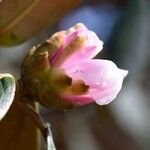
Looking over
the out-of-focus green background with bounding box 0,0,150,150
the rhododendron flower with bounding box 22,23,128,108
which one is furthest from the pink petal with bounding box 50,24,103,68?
the out-of-focus green background with bounding box 0,0,150,150

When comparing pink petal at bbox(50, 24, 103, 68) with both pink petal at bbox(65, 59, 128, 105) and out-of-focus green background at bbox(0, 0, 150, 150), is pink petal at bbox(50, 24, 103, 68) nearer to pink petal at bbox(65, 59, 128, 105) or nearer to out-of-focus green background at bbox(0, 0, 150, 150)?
pink petal at bbox(65, 59, 128, 105)

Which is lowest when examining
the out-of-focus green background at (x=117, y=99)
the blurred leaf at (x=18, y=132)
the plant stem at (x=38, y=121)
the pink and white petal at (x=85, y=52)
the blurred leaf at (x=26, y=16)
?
the out-of-focus green background at (x=117, y=99)

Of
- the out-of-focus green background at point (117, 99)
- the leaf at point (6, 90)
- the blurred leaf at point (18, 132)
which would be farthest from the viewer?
the out-of-focus green background at point (117, 99)

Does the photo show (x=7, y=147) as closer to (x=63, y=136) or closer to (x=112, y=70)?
(x=112, y=70)

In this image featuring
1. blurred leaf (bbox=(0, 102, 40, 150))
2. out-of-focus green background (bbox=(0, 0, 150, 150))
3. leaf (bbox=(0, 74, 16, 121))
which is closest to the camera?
leaf (bbox=(0, 74, 16, 121))

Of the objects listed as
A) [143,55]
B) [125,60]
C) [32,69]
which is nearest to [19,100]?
[32,69]

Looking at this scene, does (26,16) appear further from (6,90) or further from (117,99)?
(117,99)

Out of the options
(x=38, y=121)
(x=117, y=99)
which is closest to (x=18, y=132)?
(x=38, y=121)

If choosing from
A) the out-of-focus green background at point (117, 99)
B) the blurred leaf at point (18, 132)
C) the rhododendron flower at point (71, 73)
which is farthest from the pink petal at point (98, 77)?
the out-of-focus green background at point (117, 99)

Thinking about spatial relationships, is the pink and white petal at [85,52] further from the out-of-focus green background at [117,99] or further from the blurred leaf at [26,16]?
the out-of-focus green background at [117,99]
